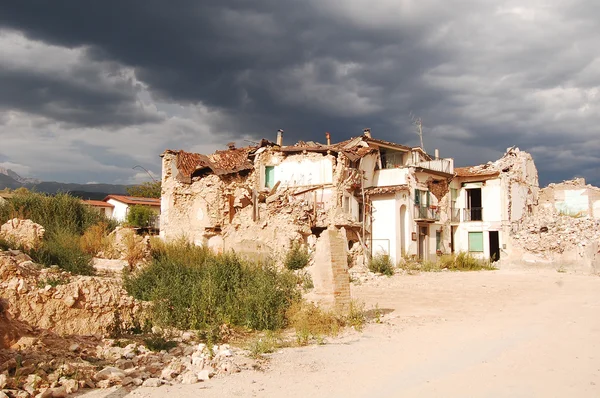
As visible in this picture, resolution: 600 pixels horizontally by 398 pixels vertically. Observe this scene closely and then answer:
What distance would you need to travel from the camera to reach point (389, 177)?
35094mm

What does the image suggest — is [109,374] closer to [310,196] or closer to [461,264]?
[310,196]

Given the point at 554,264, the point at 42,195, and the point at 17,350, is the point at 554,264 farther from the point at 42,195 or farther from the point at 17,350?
the point at 17,350

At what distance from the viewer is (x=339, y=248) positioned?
12867 mm

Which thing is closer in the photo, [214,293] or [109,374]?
[109,374]

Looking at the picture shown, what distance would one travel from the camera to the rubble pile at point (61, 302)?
1009cm

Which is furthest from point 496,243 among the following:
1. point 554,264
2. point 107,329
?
point 107,329

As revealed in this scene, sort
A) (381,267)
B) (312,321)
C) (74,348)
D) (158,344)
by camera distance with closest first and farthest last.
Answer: (74,348)
(158,344)
(312,321)
(381,267)

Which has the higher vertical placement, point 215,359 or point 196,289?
point 196,289

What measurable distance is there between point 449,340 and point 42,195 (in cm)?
2154

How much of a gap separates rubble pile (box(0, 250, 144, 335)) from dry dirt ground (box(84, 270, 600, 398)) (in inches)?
152

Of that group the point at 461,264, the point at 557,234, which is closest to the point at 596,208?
the point at 557,234

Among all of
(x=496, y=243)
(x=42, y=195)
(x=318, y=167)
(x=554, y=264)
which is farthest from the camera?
(x=496, y=243)

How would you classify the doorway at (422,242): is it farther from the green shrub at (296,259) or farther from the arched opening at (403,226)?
the green shrub at (296,259)

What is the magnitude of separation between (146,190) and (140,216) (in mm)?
20747
